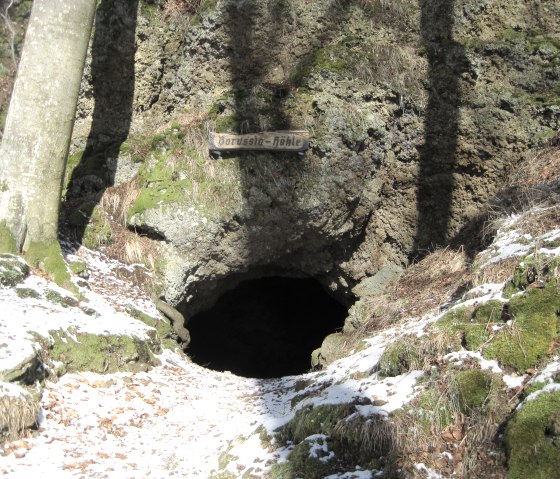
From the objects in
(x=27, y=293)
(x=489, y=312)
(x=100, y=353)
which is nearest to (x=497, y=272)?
(x=489, y=312)

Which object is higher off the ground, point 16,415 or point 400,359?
point 400,359

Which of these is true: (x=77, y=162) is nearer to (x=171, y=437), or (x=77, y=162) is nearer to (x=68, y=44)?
(x=68, y=44)

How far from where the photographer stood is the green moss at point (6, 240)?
623 cm

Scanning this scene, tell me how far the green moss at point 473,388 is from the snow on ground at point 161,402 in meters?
0.13

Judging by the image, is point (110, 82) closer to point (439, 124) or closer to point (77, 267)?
point (77, 267)

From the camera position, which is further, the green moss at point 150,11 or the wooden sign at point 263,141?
the green moss at point 150,11

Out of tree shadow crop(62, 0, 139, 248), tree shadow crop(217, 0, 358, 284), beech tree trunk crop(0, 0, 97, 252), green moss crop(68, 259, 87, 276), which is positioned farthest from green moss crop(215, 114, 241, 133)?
green moss crop(68, 259, 87, 276)

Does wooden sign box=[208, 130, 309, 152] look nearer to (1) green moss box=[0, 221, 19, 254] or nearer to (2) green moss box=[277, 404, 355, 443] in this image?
(1) green moss box=[0, 221, 19, 254]

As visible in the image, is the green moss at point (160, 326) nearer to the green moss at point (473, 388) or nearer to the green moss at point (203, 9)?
the green moss at point (473, 388)

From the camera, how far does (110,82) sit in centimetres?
963

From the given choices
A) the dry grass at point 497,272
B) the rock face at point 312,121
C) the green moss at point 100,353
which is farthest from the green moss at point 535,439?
the rock face at point 312,121

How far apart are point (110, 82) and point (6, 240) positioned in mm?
4422

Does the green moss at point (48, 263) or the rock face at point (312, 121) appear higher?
the rock face at point (312, 121)

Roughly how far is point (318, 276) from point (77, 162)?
475 cm
